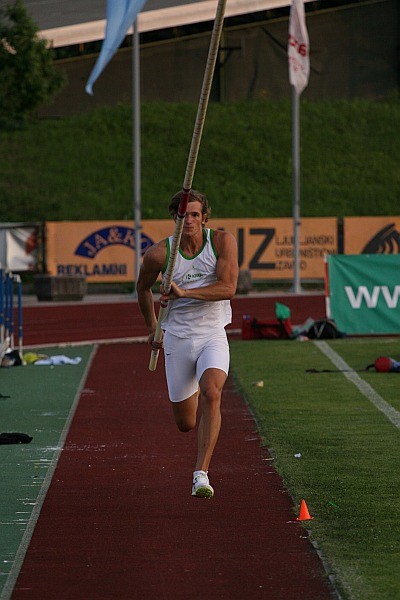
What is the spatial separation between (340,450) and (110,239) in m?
27.1

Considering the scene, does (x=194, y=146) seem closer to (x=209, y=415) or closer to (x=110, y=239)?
(x=209, y=415)

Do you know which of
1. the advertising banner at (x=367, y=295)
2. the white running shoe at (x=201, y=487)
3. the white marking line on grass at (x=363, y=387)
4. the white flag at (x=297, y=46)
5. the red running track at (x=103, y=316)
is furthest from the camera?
the white flag at (x=297, y=46)

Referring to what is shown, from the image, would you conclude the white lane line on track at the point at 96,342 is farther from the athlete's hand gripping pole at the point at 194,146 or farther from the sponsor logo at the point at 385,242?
the sponsor logo at the point at 385,242

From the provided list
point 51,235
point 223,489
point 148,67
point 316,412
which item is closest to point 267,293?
point 51,235

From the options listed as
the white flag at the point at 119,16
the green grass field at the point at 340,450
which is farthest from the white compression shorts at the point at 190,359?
the white flag at the point at 119,16

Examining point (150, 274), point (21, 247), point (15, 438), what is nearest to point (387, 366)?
point (15, 438)

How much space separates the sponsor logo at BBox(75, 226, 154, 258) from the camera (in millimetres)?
37406

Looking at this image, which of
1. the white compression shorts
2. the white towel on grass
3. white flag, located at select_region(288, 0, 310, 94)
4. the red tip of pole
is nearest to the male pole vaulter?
the white compression shorts

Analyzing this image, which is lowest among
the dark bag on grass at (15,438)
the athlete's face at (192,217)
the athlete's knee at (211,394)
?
the dark bag on grass at (15,438)

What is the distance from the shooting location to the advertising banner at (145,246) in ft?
123

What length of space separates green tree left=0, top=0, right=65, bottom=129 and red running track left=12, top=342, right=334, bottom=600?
3011 cm

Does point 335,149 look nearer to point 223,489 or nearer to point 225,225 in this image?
point 225,225

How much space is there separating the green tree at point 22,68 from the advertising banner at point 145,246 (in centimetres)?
679

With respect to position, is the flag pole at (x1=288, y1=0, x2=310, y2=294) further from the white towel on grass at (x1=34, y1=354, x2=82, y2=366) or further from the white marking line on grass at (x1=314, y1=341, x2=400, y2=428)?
the white towel on grass at (x1=34, y1=354, x2=82, y2=366)
